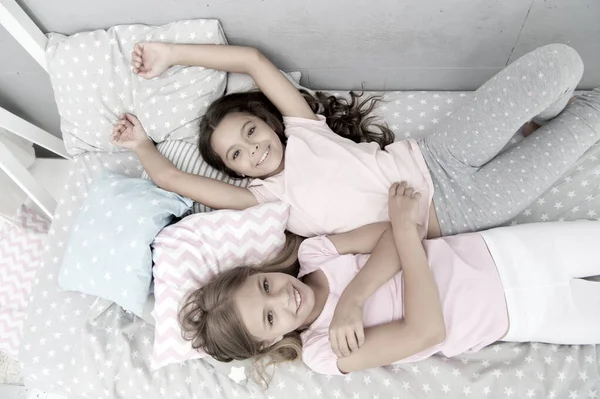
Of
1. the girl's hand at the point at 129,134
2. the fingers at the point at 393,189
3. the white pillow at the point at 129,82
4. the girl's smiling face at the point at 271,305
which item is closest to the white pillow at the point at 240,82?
the white pillow at the point at 129,82

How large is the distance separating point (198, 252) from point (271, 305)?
0.24 m

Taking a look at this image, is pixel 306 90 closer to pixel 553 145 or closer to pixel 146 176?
pixel 146 176

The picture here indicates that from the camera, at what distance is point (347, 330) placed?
3.18ft

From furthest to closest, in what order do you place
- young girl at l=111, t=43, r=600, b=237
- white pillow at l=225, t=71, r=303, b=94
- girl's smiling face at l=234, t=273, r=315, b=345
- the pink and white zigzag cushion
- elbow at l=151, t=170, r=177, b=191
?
the pink and white zigzag cushion → white pillow at l=225, t=71, r=303, b=94 → elbow at l=151, t=170, r=177, b=191 → young girl at l=111, t=43, r=600, b=237 → girl's smiling face at l=234, t=273, r=315, b=345

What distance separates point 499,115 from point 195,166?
733 millimetres

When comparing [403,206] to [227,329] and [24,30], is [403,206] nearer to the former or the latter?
[227,329]

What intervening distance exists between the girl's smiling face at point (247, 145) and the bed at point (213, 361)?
1.03 feet

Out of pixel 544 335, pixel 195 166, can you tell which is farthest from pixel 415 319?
pixel 195 166

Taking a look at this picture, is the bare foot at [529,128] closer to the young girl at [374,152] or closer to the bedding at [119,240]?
the young girl at [374,152]

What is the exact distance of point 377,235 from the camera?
112 cm

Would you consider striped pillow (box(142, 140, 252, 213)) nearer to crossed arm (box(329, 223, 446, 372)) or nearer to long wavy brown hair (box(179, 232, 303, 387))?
long wavy brown hair (box(179, 232, 303, 387))

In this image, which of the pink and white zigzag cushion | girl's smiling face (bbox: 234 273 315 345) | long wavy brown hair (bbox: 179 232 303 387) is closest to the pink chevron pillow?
long wavy brown hair (bbox: 179 232 303 387)

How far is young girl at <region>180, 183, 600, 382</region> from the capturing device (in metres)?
0.98

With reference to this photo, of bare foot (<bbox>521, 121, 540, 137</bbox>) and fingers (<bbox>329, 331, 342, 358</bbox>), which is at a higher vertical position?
fingers (<bbox>329, 331, 342, 358</bbox>)
